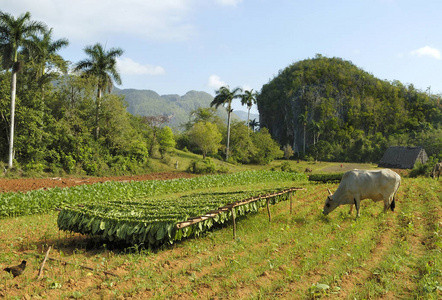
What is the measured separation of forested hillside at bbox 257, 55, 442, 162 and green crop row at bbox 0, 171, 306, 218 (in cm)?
6034

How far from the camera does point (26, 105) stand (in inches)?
1361

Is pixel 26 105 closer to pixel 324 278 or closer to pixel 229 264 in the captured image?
pixel 229 264

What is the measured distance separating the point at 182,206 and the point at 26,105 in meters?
30.1

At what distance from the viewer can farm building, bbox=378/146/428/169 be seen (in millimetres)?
51531

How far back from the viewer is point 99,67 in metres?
41.4

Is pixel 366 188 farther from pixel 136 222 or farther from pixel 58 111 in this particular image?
pixel 58 111

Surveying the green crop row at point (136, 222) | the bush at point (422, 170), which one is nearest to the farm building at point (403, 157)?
the bush at point (422, 170)

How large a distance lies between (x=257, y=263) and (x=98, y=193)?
16.3 metres

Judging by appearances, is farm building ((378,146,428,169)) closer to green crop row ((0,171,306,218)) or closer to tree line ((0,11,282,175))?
green crop row ((0,171,306,218))

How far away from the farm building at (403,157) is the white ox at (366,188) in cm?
4243

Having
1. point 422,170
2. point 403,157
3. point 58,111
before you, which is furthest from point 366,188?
point 403,157

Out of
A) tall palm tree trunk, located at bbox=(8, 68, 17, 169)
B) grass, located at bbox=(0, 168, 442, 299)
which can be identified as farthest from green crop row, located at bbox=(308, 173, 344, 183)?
tall palm tree trunk, located at bbox=(8, 68, 17, 169)

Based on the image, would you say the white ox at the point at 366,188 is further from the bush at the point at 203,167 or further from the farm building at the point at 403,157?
the farm building at the point at 403,157

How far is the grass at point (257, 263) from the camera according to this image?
7.21m
